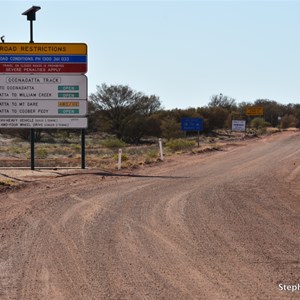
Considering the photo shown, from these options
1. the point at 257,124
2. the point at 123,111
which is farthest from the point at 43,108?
the point at 257,124

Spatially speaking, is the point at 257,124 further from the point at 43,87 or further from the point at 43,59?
the point at 43,59

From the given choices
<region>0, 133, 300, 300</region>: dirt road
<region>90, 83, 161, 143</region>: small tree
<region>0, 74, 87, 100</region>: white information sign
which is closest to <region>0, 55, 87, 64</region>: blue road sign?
<region>0, 74, 87, 100</region>: white information sign

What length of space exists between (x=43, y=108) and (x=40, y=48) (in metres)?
2.32

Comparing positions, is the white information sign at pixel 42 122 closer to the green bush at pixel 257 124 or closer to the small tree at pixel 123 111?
the small tree at pixel 123 111

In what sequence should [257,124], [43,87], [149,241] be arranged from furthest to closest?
[257,124] → [43,87] → [149,241]

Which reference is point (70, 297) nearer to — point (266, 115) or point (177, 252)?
point (177, 252)

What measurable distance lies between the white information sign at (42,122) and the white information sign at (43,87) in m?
0.84

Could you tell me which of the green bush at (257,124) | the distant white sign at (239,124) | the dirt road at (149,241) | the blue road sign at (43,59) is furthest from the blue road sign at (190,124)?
the green bush at (257,124)

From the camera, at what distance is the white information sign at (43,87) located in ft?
71.0

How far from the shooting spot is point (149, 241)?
904 centimetres

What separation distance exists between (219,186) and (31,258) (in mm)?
9088

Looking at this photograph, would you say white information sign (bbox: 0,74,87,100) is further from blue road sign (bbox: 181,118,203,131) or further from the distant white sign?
the distant white sign

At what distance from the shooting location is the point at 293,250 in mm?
8383

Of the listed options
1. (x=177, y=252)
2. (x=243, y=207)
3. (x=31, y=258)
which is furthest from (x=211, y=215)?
(x=31, y=258)
